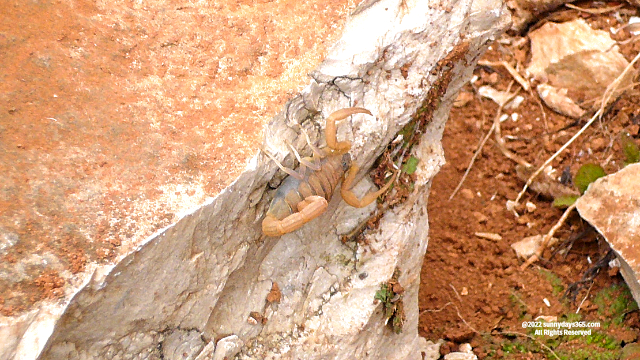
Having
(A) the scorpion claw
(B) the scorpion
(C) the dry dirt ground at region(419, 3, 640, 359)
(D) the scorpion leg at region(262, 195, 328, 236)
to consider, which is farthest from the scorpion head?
(C) the dry dirt ground at region(419, 3, 640, 359)

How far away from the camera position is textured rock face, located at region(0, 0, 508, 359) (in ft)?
7.35

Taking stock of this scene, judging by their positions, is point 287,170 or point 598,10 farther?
point 598,10

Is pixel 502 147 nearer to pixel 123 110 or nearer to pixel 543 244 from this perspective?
pixel 543 244

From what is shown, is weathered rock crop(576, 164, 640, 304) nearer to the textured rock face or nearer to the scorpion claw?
the textured rock face

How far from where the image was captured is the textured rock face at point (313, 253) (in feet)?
7.35

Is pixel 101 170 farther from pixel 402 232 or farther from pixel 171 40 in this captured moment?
pixel 402 232

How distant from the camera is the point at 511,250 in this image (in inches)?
170

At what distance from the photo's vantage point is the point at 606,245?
3951 millimetres

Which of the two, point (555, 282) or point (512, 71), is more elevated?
point (512, 71)

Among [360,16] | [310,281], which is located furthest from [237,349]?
[360,16]

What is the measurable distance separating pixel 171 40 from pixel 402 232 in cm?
156

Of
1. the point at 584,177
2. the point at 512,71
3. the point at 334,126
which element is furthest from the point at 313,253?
the point at 512,71

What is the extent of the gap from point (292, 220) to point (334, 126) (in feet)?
1.65

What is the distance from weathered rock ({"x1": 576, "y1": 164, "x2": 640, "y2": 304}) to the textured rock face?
3.98 ft
